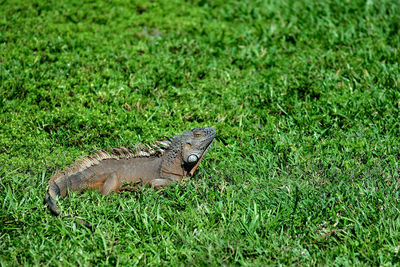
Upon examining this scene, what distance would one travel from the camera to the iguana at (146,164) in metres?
5.03

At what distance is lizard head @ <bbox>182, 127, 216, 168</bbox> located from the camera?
520 centimetres

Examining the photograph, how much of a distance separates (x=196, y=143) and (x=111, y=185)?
0.96 metres

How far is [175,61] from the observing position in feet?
24.0

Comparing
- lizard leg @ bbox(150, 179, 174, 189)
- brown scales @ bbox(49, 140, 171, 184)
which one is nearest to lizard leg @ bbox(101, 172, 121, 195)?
brown scales @ bbox(49, 140, 171, 184)

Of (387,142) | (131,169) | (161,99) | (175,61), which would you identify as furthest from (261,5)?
(131,169)

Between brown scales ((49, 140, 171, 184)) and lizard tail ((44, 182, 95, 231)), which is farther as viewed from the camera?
brown scales ((49, 140, 171, 184))

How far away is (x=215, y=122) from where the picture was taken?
623cm

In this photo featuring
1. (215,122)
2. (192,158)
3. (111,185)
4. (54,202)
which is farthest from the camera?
(215,122)

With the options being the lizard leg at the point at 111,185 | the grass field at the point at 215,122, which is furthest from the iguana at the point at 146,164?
the grass field at the point at 215,122

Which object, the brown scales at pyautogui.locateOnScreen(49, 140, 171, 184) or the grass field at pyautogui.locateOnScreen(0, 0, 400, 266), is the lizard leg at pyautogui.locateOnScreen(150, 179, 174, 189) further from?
the brown scales at pyautogui.locateOnScreen(49, 140, 171, 184)

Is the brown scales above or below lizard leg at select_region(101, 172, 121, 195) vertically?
above

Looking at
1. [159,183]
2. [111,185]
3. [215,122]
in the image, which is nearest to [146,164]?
[159,183]

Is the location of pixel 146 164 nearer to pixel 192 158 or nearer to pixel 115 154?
pixel 115 154

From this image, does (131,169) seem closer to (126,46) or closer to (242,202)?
(242,202)
